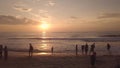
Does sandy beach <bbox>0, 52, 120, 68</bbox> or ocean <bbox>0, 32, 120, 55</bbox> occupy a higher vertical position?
ocean <bbox>0, 32, 120, 55</bbox>

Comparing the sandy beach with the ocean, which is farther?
the ocean

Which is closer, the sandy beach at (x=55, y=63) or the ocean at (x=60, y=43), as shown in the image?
the sandy beach at (x=55, y=63)

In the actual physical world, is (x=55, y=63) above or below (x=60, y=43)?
below

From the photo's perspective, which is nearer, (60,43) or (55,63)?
(55,63)

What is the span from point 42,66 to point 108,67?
6.74 meters

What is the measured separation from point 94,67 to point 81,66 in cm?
141

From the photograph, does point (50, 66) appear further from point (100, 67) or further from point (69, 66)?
point (100, 67)

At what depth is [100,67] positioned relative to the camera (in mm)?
23500

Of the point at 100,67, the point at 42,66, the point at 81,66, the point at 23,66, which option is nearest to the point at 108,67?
the point at 100,67

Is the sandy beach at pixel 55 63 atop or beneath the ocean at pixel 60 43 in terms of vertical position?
beneath

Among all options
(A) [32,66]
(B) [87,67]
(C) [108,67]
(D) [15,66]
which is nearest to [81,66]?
(B) [87,67]

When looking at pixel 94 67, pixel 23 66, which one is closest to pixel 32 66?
pixel 23 66

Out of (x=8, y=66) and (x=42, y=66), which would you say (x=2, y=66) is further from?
(x=42, y=66)

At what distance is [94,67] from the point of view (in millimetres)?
23359
